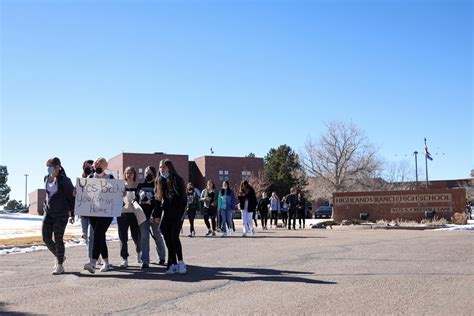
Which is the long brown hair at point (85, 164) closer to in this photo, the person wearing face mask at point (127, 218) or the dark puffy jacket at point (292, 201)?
the person wearing face mask at point (127, 218)

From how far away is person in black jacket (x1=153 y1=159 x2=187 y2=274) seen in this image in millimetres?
8891

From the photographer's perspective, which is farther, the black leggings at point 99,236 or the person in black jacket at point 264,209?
the person in black jacket at point 264,209

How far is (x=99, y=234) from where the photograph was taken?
368 inches

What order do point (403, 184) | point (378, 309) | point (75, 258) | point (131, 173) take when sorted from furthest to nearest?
point (403, 184) < point (75, 258) < point (131, 173) < point (378, 309)

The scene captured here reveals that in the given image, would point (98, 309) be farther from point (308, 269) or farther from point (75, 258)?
point (75, 258)

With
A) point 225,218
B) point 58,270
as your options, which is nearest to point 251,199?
point 225,218

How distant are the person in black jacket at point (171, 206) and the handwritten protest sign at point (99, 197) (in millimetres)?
847

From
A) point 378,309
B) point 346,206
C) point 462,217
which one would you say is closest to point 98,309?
point 378,309

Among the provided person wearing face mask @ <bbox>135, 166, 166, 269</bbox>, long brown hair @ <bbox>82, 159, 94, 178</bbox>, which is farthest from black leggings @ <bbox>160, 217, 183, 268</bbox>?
long brown hair @ <bbox>82, 159, 94, 178</bbox>

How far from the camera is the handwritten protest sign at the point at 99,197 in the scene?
9.38 m

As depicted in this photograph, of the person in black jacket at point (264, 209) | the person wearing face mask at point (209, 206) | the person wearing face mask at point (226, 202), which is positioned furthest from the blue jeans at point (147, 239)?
the person in black jacket at point (264, 209)

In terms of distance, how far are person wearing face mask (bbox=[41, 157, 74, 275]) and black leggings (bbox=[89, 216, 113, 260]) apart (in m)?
0.41

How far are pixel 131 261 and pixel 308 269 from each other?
12.2 feet

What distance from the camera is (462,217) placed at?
1011 inches
